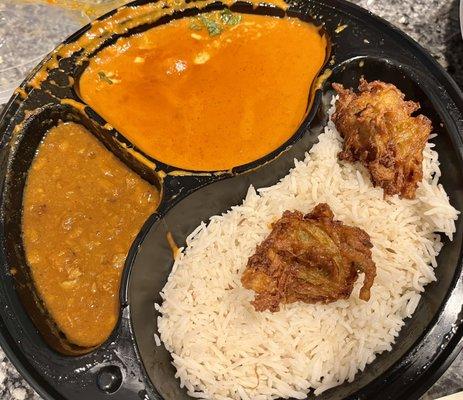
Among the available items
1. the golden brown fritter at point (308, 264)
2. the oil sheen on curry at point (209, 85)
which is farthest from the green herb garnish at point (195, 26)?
the golden brown fritter at point (308, 264)

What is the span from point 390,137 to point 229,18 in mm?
1460

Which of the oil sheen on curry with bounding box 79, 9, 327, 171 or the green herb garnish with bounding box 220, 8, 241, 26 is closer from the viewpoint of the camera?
the oil sheen on curry with bounding box 79, 9, 327, 171

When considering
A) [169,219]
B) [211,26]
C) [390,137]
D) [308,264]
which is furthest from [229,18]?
[308,264]

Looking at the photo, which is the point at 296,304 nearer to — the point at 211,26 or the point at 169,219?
the point at 169,219

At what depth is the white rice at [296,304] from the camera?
2.77 m

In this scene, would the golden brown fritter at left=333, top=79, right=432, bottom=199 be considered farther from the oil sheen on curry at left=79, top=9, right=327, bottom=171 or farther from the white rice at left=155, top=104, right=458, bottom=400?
the oil sheen on curry at left=79, top=9, right=327, bottom=171

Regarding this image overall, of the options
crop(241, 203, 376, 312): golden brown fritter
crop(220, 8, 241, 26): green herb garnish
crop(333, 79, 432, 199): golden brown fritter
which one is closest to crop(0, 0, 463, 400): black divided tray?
crop(220, 8, 241, 26): green herb garnish

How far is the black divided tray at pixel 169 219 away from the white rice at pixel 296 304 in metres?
0.08

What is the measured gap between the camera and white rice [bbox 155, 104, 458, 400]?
9.09 feet

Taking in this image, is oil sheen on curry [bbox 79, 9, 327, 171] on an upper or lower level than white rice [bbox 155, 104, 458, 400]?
upper

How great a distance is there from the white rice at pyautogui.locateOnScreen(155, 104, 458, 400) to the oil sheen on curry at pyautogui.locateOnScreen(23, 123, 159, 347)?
346mm

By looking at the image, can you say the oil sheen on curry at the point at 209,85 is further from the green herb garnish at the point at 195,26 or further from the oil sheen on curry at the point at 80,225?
the oil sheen on curry at the point at 80,225

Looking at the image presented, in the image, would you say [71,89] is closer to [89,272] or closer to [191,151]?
[191,151]

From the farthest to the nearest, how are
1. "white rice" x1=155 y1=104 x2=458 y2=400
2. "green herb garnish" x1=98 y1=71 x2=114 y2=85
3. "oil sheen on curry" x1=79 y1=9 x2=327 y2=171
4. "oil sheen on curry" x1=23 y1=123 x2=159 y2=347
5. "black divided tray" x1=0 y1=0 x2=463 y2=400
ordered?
1. "green herb garnish" x1=98 y1=71 x2=114 y2=85
2. "oil sheen on curry" x1=79 y1=9 x2=327 y2=171
3. "oil sheen on curry" x1=23 y1=123 x2=159 y2=347
4. "white rice" x1=155 y1=104 x2=458 y2=400
5. "black divided tray" x1=0 y1=0 x2=463 y2=400
